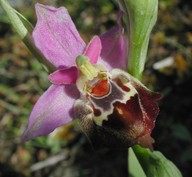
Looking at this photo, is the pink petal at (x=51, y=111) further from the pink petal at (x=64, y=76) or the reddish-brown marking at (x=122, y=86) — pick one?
the reddish-brown marking at (x=122, y=86)

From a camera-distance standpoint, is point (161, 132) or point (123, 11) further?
point (161, 132)

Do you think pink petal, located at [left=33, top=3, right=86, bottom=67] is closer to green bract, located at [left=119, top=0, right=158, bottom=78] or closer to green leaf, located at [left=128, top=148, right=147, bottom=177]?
green bract, located at [left=119, top=0, right=158, bottom=78]

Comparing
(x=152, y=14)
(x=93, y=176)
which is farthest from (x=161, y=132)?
(x=152, y=14)

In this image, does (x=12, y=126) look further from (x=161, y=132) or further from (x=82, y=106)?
(x=82, y=106)

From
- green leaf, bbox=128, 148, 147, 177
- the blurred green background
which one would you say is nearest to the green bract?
green leaf, bbox=128, 148, 147, 177

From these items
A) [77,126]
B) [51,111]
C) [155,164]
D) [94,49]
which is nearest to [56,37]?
[94,49]

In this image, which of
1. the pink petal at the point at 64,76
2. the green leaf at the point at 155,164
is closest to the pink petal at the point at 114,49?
the pink petal at the point at 64,76
